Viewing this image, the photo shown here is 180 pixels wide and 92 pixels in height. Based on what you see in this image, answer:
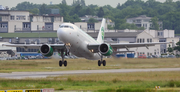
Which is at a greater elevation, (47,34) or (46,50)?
(47,34)

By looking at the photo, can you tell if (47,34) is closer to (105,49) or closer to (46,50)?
(46,50)

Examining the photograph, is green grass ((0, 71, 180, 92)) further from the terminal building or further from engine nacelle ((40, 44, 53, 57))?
the terminal building

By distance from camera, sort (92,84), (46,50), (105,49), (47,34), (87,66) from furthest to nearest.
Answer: (47,34) → (87,66) → (105,49) → (46,50) → (92,84)

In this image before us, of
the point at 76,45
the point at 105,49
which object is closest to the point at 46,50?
the point at 76,45

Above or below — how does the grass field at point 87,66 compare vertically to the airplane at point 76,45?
below

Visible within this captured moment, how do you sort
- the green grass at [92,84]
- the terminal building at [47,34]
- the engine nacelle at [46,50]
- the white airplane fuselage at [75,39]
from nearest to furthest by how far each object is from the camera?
the green grass at [92,84] → the white airplane fuselage at [75,39] → the engine nacelle at [46,50] → the terminal building at [47,34]

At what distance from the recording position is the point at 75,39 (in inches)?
2020

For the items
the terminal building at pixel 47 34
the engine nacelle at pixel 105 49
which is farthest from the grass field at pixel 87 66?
the terminal building at pixel 47 34

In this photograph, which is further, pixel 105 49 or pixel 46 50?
pixel 105 49

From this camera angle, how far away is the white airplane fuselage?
49.5 m

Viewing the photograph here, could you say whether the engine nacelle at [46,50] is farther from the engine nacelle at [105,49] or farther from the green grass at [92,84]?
the green grass at [92,84]

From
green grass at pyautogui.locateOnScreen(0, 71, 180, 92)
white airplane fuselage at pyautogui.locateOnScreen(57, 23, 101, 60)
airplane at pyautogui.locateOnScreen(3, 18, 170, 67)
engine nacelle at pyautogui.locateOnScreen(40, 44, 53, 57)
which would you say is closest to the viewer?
green grass at pyautogui.locateOnScreen(0, 71, 180, 92)

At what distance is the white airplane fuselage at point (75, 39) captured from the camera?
4947 cm

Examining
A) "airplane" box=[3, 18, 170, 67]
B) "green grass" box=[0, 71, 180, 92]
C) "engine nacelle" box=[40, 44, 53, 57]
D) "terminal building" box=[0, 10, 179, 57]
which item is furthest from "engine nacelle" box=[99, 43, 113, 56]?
"terminal building" box=[0, 10, 179, 57]
